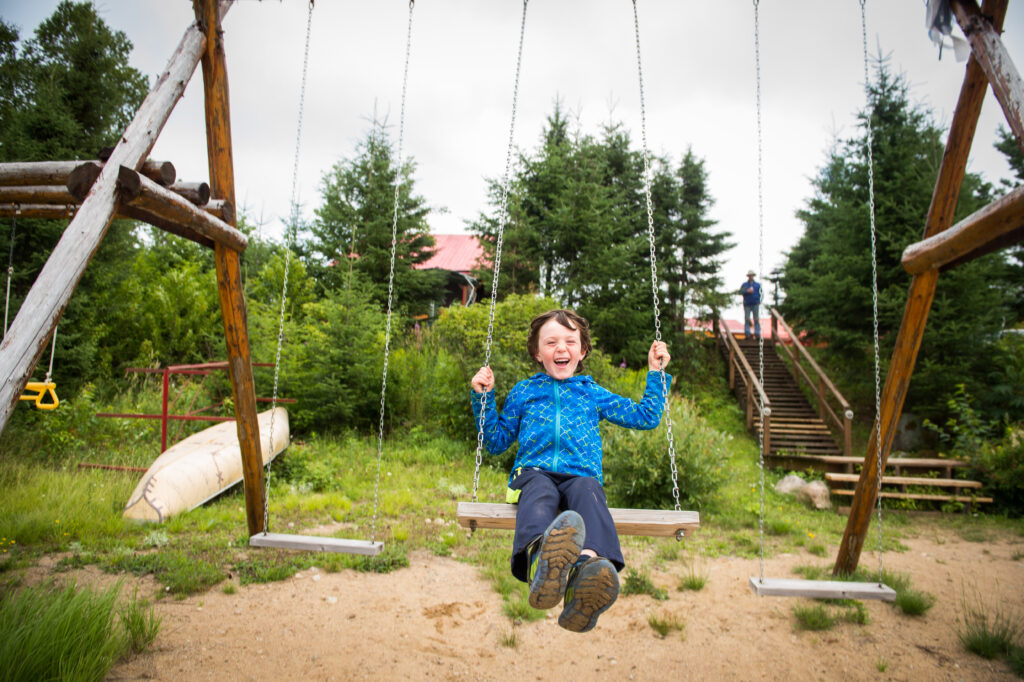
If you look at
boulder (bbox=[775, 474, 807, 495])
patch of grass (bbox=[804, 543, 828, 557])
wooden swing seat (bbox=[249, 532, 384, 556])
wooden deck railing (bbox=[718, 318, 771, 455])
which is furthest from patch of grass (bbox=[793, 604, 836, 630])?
wooden deck railing (bbox=[718, 318, 771, 455])

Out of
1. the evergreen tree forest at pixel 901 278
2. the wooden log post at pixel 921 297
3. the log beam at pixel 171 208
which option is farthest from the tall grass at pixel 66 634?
the evergreen tree forest at pixel 901 278

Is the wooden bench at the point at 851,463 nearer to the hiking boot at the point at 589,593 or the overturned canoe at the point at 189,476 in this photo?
the hiking boot at the point at 589,593

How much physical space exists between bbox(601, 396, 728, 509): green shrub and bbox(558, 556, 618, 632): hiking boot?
14.9ft

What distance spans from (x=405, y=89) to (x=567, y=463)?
9.89 ft

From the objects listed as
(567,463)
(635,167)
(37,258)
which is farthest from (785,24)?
(635,167)

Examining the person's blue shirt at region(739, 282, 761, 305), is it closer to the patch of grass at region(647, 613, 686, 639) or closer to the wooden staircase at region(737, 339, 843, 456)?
the wooden staircase at region(737, 339, 843, 456)

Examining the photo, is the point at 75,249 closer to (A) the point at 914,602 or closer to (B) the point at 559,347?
(B) the point at 559,347

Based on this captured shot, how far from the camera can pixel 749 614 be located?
417 centimetres

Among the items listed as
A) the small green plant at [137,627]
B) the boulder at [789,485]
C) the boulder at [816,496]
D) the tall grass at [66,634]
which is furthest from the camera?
the boulder at [789,485]

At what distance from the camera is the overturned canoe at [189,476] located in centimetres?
536

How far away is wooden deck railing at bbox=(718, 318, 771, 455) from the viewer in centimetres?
1004

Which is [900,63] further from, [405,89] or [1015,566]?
[405,89]

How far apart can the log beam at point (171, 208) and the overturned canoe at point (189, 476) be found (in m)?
1.91

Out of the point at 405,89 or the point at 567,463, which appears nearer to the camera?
the point at 567,463
